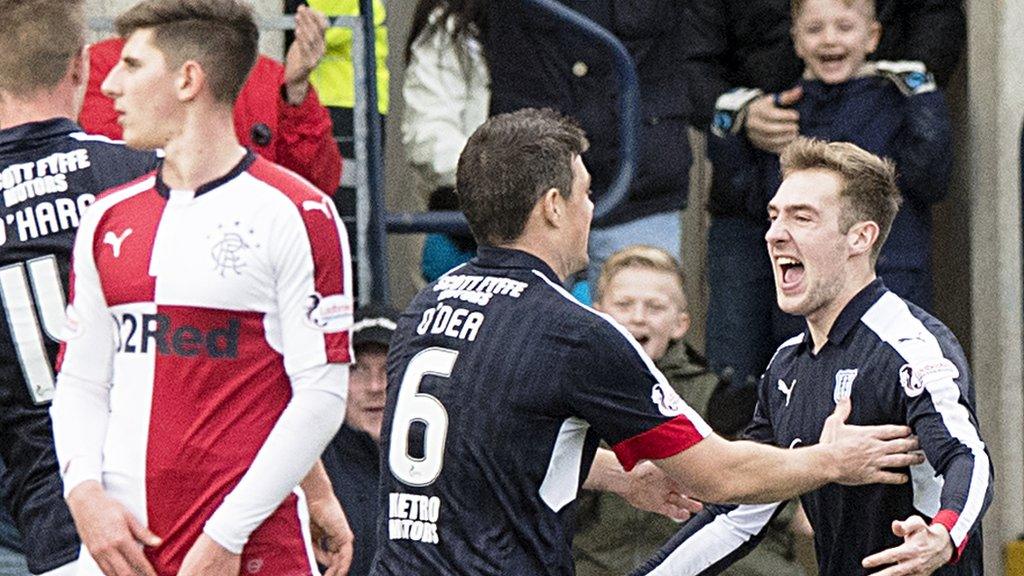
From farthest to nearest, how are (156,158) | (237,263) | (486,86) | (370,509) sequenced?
1. (486,86)
2. (370,509)
3. (156,158)
4. (237,263)

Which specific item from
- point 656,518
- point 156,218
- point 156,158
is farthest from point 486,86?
point 156,218

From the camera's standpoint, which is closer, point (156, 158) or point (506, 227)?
point (506, 227)

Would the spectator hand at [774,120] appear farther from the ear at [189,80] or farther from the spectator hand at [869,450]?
the ear at [189,80]

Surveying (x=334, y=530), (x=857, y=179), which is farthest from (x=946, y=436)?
(x=334, y=530)

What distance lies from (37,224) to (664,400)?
70.5 inches

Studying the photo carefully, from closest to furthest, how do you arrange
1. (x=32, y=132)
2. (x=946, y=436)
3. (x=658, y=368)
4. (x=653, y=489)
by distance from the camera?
(x=946, y=436)
(x=653, y=489)
(x=32, y=132)
(x=658, y=368)

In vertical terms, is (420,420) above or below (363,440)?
above

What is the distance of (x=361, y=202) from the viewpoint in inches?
301

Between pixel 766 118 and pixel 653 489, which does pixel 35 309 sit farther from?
pixel 766 118

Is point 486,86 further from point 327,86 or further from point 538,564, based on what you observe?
point 538,564

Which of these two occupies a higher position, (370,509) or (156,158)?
(156,158)

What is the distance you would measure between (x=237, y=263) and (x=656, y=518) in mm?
3127

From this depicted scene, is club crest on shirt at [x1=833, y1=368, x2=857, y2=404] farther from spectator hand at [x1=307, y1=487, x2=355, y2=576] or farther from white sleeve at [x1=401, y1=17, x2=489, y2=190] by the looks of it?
white sleeve at [x1=401, y1=17, x2=489, y2=190]

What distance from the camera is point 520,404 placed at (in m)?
5.12
